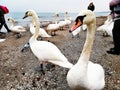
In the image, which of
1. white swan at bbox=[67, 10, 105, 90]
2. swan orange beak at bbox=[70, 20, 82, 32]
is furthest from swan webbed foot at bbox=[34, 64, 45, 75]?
swan orange beak at bbox=[70, 20, 82, 32]

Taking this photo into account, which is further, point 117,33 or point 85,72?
point 117,33

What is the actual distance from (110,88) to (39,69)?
2.75 m

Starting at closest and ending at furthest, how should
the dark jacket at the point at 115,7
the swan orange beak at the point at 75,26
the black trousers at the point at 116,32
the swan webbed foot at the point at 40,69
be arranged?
the swan orange beak at the point at 75,26 → the swan webbed foot at the point at 40,69 → the dark jacket at the point at 115,7 → the black trousers at the point at 116,32

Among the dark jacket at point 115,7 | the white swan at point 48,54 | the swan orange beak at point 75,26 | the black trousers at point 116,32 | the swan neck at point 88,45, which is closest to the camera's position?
the swan orange beak at point 75,26

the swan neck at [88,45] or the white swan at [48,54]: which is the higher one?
the swan neck at [88,45]

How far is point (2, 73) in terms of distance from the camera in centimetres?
969

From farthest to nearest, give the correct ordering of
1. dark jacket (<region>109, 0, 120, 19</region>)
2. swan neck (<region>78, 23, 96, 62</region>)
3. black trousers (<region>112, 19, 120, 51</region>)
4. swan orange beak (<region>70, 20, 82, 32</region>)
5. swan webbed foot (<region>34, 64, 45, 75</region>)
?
black trousers (<region>112, 19, 120, 51</region>) → dark jacket (<region>109, 0, 120, 19</region>) → swan webbed foot (<region>34, 64, 45, 75</region>) → swan neck (<region>78, 23, 96, 62</region>) → swan orange beak (<region>70, 20, 82, 32</region>)

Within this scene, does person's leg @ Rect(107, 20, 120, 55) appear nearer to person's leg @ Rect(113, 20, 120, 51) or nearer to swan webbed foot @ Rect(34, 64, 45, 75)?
person's leg @ Rect(113, 20, 120, 51)

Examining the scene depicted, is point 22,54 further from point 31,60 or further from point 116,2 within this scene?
point 116,2

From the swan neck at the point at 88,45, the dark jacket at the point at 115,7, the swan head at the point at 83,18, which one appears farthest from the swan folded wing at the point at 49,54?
the dark jacket at the point at 115,7

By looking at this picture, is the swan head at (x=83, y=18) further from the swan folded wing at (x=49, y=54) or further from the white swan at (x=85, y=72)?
the swan folded wing at (x=49, y=54)

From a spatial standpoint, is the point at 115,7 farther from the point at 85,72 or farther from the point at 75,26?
the point at 85,72

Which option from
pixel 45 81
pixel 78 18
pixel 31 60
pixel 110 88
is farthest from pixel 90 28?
pixel 31 60

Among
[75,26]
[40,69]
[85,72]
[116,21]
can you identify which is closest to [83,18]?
[75,26]
